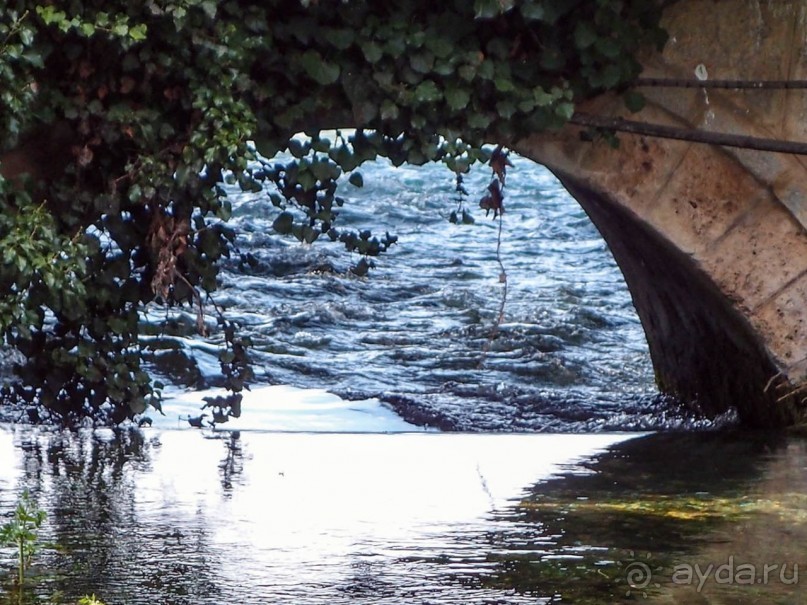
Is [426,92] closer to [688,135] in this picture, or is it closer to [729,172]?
[688,135]

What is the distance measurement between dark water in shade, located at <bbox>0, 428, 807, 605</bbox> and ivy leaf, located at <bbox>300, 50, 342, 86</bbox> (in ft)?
4.80

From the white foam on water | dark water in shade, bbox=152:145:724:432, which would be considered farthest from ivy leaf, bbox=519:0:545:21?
the white foam on water

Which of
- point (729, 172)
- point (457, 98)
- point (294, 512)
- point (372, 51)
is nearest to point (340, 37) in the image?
point (372, 51)

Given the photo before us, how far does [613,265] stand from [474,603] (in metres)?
10.7

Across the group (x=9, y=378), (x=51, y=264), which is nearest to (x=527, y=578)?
(x=51, y=264)

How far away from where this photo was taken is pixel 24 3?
4.02m

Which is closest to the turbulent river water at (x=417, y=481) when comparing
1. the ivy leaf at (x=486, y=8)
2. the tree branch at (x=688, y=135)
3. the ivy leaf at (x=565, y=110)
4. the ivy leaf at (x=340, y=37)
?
the tree branch at (x=688, y=135)

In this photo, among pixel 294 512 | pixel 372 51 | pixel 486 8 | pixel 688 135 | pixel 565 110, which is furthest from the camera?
pixel 688 135

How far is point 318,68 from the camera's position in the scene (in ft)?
15.0

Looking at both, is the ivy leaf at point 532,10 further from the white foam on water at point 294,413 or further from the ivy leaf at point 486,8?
the white foam on water at point 294,413

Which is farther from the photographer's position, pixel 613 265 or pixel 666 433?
pixel 613 265

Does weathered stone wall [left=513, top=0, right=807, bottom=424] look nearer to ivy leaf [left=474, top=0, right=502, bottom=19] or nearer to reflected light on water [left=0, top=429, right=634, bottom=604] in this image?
ivy leaf [left=474, top=0, right=502, bottom=19]

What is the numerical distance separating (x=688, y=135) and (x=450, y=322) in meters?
5.46

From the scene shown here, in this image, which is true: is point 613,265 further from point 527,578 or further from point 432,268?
point 527,578
